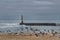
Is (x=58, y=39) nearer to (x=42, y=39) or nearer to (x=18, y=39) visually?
(x=42, y=39)

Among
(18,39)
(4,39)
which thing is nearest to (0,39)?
(4,39)

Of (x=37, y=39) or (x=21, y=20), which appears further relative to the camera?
(x=21, y=20)

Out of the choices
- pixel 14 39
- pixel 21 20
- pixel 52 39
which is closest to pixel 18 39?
pixel 14 39

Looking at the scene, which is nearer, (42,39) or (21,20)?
(42,39)

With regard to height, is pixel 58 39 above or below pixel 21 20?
above

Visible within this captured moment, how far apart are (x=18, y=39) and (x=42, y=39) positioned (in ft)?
9.60

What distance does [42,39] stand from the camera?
27828 mm

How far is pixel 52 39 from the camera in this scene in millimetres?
28062

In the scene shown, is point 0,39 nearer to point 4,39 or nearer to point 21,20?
point 4,39

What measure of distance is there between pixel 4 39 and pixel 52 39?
19.1 ft

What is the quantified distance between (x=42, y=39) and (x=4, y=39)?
15.0 ft

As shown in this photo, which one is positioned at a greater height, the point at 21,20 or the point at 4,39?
the point at 4,39

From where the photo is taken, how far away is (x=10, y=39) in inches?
1097

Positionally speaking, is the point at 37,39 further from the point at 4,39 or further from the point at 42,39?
the point at 4,39
